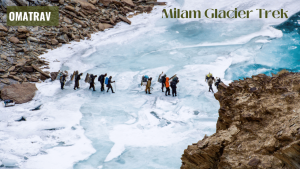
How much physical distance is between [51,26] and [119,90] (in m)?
10.2

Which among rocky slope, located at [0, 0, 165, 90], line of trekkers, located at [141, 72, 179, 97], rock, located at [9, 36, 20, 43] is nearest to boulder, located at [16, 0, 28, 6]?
rocky slope, located at [0, 0, 165, 90]

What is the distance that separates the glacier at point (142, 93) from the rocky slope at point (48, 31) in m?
1.01

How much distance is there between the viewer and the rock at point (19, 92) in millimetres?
13742

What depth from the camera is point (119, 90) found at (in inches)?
602

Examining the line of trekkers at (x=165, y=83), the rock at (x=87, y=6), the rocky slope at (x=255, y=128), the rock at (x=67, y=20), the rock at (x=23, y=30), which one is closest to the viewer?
the rocky slope at (x=255, y=128)

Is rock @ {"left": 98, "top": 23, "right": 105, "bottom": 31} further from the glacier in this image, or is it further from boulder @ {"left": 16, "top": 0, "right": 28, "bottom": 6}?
boulder @ {"left": 16, "top": 0, "right": 28, "bottom": 6}

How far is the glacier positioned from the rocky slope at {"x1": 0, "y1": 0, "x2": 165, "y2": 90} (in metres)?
1.01

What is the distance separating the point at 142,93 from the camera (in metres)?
15.0

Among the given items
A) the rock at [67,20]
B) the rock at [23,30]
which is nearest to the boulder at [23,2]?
→ the rock at [23,30]

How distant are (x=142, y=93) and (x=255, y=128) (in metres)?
10.9

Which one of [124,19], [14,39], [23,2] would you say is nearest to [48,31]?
[14,39]

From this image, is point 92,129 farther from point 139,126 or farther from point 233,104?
point 233,104

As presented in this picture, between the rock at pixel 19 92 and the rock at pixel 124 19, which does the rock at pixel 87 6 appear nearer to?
the rock at pixel 124 19

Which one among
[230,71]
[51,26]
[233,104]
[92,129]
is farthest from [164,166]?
[51,26]
